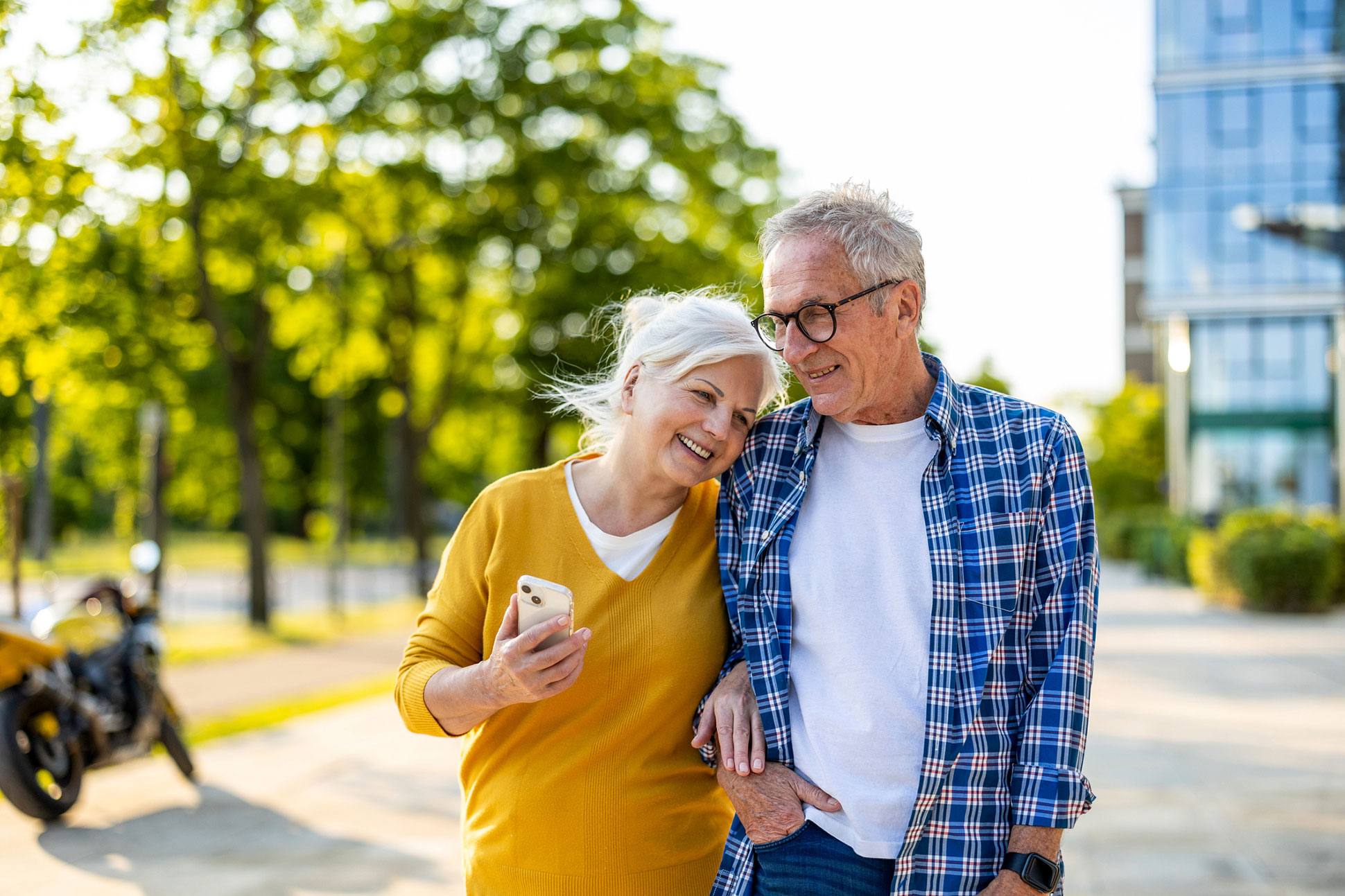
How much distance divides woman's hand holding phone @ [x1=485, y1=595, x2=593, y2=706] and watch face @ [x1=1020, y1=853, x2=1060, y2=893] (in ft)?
2.90

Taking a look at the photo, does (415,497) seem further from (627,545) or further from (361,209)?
(627,545)

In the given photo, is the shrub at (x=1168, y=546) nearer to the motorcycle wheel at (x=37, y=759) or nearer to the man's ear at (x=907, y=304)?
the motorcycle wheel at (x=37, y=759)

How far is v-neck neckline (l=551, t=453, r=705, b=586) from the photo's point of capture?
2609 mm

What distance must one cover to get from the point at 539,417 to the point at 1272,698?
16484 millimetres

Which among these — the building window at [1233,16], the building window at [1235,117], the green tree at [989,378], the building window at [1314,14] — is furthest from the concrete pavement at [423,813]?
the building window at [1233,16]

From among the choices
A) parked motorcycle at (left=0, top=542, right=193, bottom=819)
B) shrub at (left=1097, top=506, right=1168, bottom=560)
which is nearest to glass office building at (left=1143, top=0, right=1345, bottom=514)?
shrub at (left=1097, top=506, right=1168, bottom=560)

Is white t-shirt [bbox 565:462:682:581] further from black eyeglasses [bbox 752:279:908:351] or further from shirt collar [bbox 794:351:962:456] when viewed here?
black eyeglasses [bbox 752:279:908:351]

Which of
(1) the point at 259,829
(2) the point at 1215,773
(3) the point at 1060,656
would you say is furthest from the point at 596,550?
(2) the point at 1215,773

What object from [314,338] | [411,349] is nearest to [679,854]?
[411,349]

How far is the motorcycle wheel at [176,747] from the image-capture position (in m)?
7.19

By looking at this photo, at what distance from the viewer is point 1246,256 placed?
34969 millimetres

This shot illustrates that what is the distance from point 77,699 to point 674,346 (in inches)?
207

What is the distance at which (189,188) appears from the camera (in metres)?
15.3

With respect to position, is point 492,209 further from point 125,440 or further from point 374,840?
point 125,440
